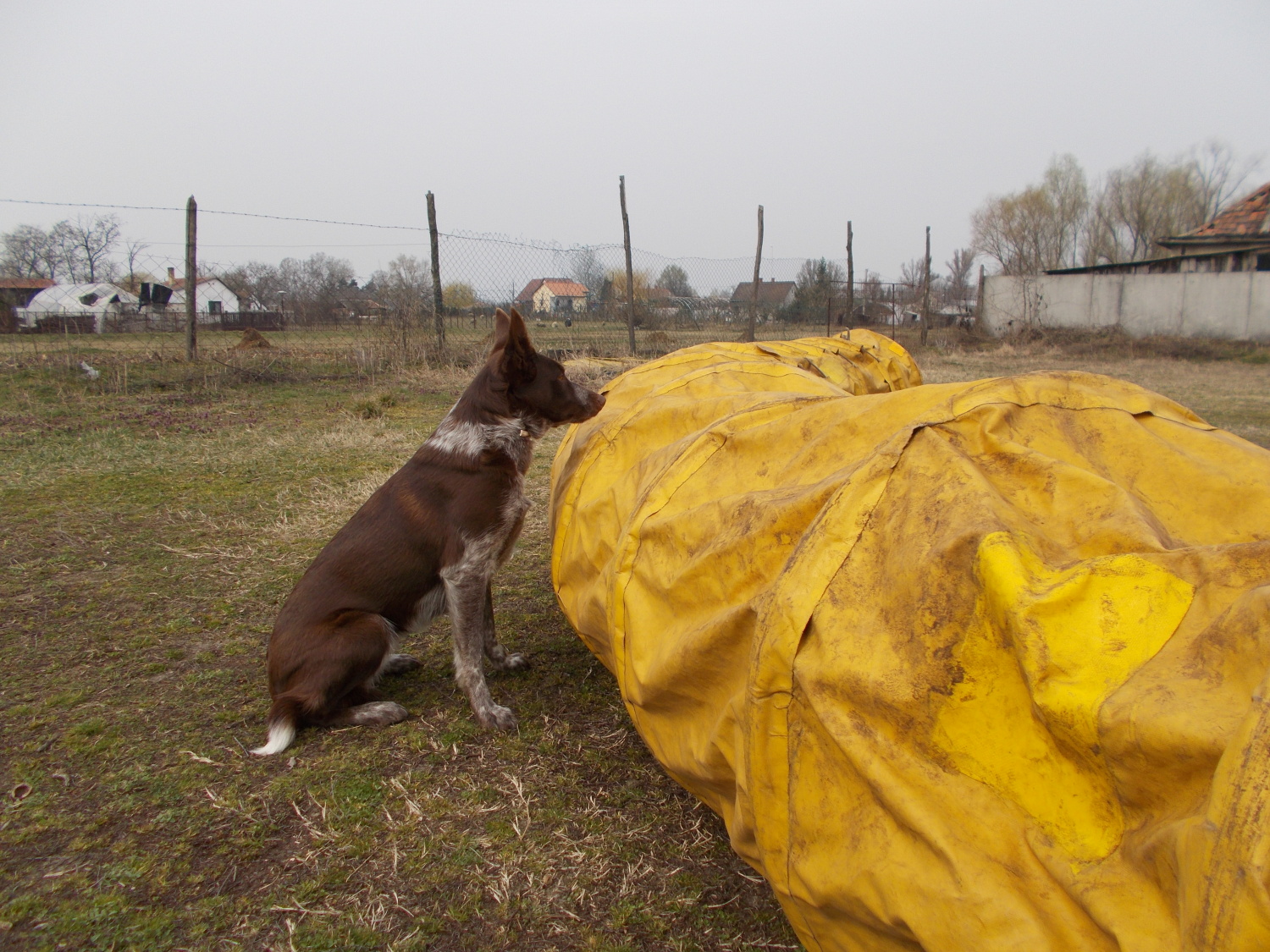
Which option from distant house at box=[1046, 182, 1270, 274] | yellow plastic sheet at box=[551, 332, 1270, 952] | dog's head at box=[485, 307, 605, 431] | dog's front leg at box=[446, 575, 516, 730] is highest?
distant house at box=[1046, 182, 1270, 274]

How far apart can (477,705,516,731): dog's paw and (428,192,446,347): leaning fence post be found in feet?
30.0

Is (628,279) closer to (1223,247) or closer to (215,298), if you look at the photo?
(215,298)

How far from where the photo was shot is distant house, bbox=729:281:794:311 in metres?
15.5

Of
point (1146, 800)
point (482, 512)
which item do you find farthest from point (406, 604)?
point (1146, 800)

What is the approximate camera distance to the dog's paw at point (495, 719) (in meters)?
2.76

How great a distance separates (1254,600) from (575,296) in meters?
12.2

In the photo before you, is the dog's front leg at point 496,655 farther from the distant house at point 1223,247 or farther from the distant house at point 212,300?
the distant house at point 1223,247

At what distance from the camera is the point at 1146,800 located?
3.40 feet

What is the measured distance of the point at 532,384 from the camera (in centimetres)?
312

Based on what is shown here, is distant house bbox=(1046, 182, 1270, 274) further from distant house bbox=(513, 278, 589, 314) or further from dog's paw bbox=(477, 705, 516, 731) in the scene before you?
dog's paw bbox=(477, 705, 516, 731)

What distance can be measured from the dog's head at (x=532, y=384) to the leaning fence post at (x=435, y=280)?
8250 millimetres

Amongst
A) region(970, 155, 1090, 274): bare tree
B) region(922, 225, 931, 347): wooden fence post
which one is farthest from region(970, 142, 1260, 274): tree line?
region(922, 225, 931, 347): wooden fence post

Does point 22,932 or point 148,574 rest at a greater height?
point 148,574

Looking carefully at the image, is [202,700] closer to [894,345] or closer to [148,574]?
[148,574]
